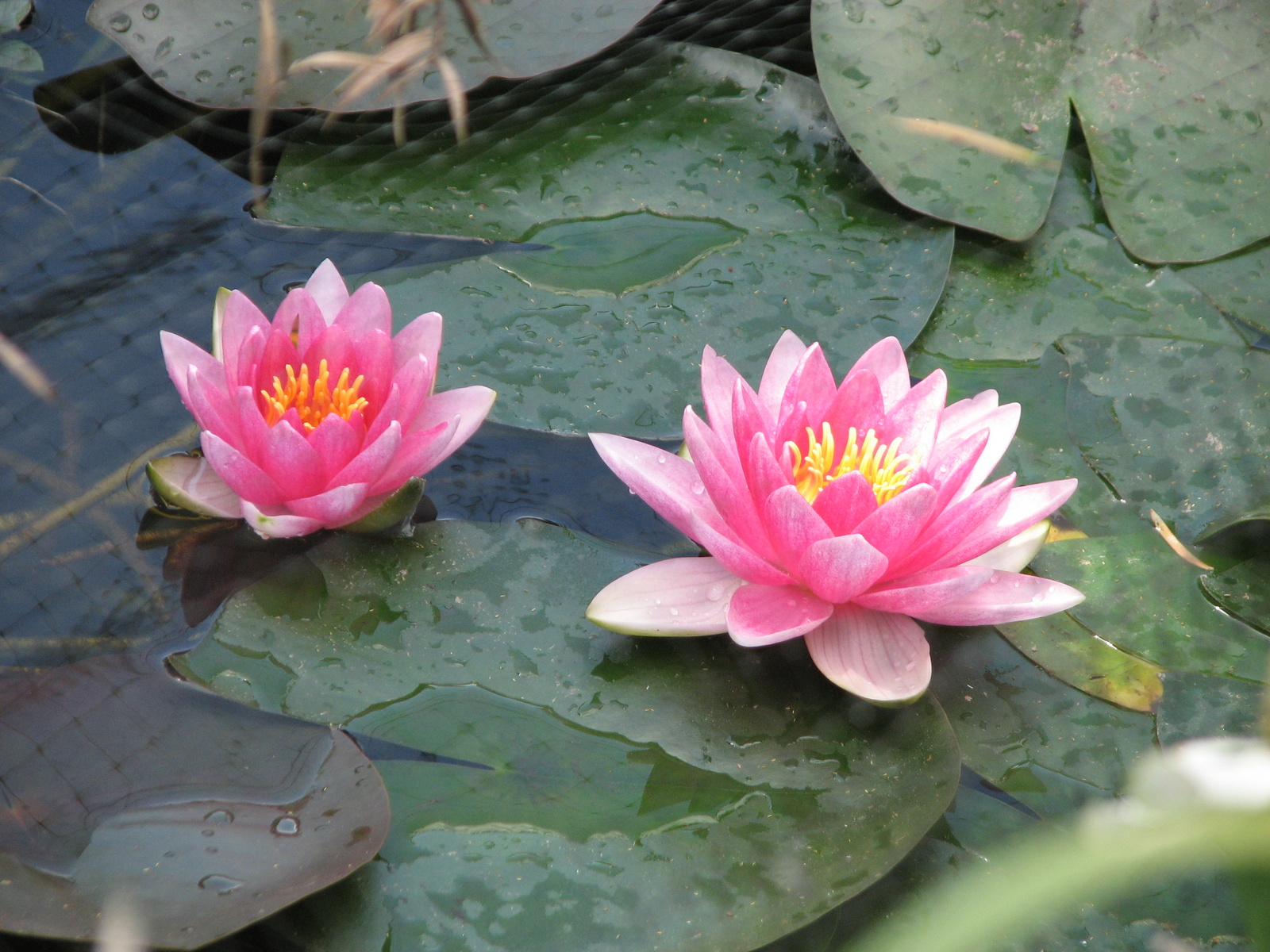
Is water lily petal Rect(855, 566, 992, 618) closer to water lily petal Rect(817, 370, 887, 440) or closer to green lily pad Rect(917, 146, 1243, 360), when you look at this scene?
water lily petal Rect(817, 370, 887, 440)

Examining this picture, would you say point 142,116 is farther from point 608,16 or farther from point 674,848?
point 674,848

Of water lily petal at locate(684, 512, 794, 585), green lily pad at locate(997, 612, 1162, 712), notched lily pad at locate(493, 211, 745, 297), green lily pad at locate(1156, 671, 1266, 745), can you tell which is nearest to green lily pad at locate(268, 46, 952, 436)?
notched lily pad at locate(493, 211, 745, 297)

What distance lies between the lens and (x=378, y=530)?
1351 millimetres

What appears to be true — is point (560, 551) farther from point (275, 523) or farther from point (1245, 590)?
point (1245, 590)

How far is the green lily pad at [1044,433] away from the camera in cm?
146

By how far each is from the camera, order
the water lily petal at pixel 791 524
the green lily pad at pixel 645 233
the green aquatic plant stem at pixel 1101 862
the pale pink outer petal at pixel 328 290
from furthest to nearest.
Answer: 1. the green lily pad at pixel 645 233
2. the pale pink outer petal at pixel 328 290
3. the water lily petal at pixel 791 524
4. the green aquatic plant stem at pixel 1101 862

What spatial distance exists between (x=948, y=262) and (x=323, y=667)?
4.41 feet

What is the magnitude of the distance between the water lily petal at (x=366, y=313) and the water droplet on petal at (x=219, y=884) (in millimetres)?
789

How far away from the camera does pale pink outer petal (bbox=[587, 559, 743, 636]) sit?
1.20 meters


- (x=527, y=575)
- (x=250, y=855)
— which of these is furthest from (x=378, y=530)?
(x=250, y=855)

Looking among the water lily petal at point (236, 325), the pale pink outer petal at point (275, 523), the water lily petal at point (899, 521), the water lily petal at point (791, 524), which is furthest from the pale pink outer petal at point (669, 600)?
the water lily petal at point (236, 325)

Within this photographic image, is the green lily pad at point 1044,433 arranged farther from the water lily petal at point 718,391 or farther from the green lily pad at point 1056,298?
the water lily petal at point 718,391

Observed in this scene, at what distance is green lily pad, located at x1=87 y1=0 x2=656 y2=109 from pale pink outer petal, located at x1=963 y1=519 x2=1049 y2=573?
132 cm

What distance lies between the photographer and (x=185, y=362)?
1330 mm
